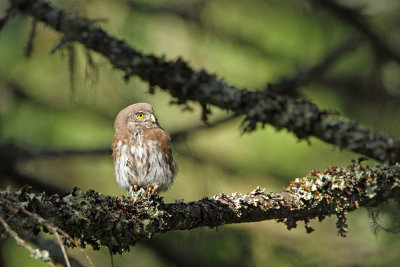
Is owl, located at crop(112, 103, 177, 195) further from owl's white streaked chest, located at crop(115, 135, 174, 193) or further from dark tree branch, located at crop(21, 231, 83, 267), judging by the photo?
Result: dark tree branch, located at crop(21, 231, 83, 267)

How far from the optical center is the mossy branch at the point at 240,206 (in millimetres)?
2514

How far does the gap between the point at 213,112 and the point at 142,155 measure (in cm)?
136

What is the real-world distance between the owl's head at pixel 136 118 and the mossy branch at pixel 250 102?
2.30 meters

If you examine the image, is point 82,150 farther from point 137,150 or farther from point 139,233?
point 139,233

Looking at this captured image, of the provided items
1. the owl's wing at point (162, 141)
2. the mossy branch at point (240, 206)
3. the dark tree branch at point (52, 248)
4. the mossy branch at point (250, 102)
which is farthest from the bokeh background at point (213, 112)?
the mossy branch at point (250, 102)

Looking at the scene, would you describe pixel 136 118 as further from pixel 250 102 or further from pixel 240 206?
pixel 250 102

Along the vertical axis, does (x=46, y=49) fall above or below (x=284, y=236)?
above

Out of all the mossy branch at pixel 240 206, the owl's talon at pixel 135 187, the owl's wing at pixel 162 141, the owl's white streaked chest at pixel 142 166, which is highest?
the owl's wing at pixel 162 141

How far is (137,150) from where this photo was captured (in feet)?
14.2

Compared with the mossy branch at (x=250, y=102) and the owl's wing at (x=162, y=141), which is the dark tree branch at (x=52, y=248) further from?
the mossy branch at (x=250, y=102)

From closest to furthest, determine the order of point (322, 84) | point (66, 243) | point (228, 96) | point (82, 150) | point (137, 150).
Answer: point (228, 96), point (66, 243), point (137, 150), point (82, 150), point (322, 84)

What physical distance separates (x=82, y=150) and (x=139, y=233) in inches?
98.5

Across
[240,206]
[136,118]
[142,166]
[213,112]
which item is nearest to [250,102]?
[240,206]

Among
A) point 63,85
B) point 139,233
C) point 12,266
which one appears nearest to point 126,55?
point 139,233
